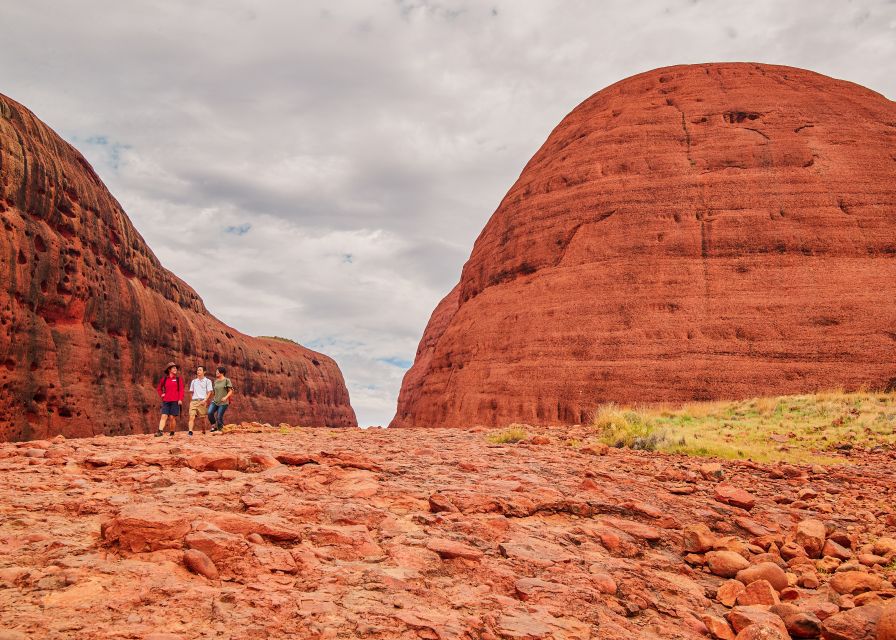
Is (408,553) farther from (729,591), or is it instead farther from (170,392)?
(170,392)

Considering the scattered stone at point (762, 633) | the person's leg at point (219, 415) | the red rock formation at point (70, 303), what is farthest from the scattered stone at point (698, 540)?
the red rock formation at point (70, 303)

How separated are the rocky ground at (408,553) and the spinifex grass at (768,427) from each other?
423 cm

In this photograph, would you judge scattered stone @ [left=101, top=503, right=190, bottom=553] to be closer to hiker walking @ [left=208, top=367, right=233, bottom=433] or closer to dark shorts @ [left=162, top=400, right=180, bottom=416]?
dark shorts @ [left=162, top=400, right=180, bottom=416]

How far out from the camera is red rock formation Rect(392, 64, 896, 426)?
2305 cm

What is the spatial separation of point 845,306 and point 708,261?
524cm

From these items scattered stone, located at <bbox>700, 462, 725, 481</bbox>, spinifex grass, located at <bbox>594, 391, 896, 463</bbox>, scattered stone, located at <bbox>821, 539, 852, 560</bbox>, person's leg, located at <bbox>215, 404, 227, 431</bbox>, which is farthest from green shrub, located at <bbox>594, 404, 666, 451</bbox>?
person's leg, located at <bbox>215, 404, 227, 431</bbox>

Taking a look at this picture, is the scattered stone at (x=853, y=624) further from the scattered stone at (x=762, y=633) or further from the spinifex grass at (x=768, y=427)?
the spinifex grass at (x=768, y=427)

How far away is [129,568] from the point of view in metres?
3.69

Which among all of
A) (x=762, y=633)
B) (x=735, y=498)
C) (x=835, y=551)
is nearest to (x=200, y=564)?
(x=762, y=633)

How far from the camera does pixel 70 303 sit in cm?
2362

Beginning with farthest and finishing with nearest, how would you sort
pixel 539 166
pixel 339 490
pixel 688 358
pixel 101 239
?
pixel 539 166
pixel 101 239
pixel 688 358
pixel 339 490

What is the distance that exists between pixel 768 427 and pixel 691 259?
38.0 feet

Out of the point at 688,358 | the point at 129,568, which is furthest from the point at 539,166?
the point at 129,568

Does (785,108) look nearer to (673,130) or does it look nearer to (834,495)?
(673,130)
